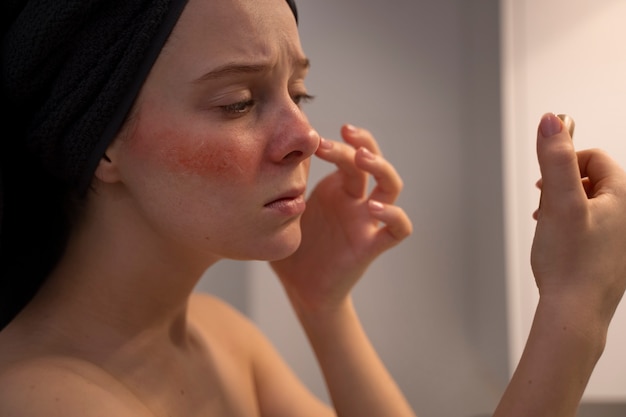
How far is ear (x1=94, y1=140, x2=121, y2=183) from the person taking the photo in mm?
826

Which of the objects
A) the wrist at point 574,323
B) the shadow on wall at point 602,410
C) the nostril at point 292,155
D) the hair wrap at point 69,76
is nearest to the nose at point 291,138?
the nostril at point 292,155

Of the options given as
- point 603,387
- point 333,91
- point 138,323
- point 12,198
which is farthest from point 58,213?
point 603,387

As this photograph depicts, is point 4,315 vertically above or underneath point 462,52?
underneath

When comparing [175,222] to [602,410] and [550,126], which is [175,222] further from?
[602,410]

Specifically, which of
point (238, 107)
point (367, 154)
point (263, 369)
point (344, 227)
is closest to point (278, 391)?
point (263, 369)

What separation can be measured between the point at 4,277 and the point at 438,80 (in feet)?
2.35

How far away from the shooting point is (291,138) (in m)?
0.82

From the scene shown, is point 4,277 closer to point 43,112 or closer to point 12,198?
point 12,198

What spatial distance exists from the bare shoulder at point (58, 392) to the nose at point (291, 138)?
0.29m

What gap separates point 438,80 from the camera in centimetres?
127

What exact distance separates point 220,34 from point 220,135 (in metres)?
0.10

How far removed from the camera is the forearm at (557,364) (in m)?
0.74

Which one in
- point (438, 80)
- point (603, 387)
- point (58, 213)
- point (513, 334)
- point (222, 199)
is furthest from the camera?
point (438, 80)

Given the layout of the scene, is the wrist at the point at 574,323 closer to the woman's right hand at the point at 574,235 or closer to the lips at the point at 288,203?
the woman's right hand at the point at 574,235
